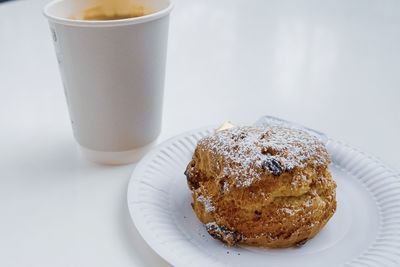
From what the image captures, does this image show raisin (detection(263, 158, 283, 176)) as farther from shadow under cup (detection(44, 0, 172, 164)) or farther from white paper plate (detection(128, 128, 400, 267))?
shadow under cup (detection(44, 0, 172, 164))

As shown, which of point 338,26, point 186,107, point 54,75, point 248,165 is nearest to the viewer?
point 248,165

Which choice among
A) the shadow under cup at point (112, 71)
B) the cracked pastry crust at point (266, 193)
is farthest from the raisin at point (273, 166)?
the shadow under cup at point (112, 71)

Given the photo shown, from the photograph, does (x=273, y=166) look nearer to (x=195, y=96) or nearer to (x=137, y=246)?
(x=137, y=246)

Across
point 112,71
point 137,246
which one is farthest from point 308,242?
point 112,71

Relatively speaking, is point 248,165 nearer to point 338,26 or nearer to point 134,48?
point 134,48

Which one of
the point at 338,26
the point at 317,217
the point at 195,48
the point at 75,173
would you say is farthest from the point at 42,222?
the point at 338,26

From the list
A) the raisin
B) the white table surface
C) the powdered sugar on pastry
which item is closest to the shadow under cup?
the white table surface
